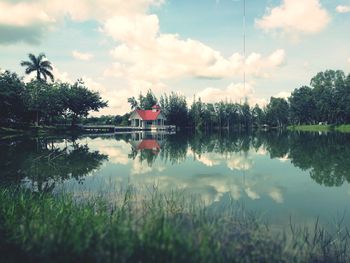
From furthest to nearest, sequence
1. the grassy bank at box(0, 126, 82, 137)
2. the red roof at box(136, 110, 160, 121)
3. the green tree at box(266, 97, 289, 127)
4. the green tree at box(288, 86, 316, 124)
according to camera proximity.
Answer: the green tree at box(266, 97, 289, 127) → the green tree at box(288, 86, 316, 124) → the red roof at box(136, 110, 160, 121) → the grassy bank at box(0, 126, 82, 137)

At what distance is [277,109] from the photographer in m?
125

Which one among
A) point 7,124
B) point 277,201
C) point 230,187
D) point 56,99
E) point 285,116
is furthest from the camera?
point 285,116

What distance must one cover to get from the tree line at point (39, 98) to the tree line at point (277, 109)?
1286 inches

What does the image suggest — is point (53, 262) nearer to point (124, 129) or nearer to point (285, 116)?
point (124, 129)

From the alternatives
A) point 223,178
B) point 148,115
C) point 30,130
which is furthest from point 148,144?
point 148,115

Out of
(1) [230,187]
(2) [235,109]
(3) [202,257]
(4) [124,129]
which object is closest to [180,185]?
(1) [230,187]

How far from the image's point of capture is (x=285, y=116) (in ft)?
415

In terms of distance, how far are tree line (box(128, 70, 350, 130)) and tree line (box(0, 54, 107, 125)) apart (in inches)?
1286

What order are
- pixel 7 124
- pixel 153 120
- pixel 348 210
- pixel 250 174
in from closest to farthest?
pixel 348 210, pixel 250 174, pixel 7 124, pixel 153 120

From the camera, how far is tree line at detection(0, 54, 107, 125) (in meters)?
51.0

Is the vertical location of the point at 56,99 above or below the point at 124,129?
above

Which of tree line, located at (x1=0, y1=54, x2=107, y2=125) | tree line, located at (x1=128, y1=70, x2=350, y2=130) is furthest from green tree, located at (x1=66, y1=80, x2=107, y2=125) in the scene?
tree line, located at (x1=128, y1=70, x2=350, y2=130)

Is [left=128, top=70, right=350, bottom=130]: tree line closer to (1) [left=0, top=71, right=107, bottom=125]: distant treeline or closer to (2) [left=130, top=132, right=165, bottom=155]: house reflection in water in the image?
(1) [left=0, top=71, right=107, bottom=125]: distant treeline

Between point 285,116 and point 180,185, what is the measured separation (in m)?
122
